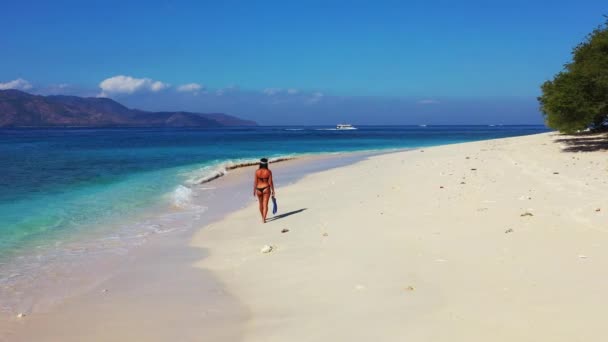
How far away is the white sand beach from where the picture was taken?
5.13 meters

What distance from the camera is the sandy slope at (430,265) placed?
5.06 m

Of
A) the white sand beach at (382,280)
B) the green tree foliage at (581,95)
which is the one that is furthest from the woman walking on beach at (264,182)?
the green tree foliage at (581,95)

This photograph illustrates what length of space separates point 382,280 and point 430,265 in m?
0.86

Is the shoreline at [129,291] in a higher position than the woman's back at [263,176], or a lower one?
lower

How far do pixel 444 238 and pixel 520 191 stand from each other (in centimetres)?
513

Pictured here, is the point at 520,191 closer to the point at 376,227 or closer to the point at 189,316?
the point at 376,227

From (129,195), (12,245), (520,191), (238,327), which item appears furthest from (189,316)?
(129,195)

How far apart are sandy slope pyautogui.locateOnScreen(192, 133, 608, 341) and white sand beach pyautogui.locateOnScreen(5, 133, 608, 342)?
0.02 metres

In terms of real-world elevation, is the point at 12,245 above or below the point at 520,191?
below

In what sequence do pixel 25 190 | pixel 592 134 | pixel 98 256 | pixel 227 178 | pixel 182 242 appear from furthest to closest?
pixel 592 134, pixel 227 178, pixel 25 190, pixel 182 242, pixel 98 256

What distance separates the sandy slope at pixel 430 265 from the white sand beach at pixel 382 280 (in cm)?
2

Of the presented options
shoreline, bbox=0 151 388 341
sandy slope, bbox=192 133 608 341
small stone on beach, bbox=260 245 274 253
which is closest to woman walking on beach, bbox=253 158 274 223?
sandy slope, bbox=192 133 608 341

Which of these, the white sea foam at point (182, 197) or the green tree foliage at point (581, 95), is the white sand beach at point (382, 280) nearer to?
the white sea foam at point (182, 197)

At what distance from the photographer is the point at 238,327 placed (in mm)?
5512
